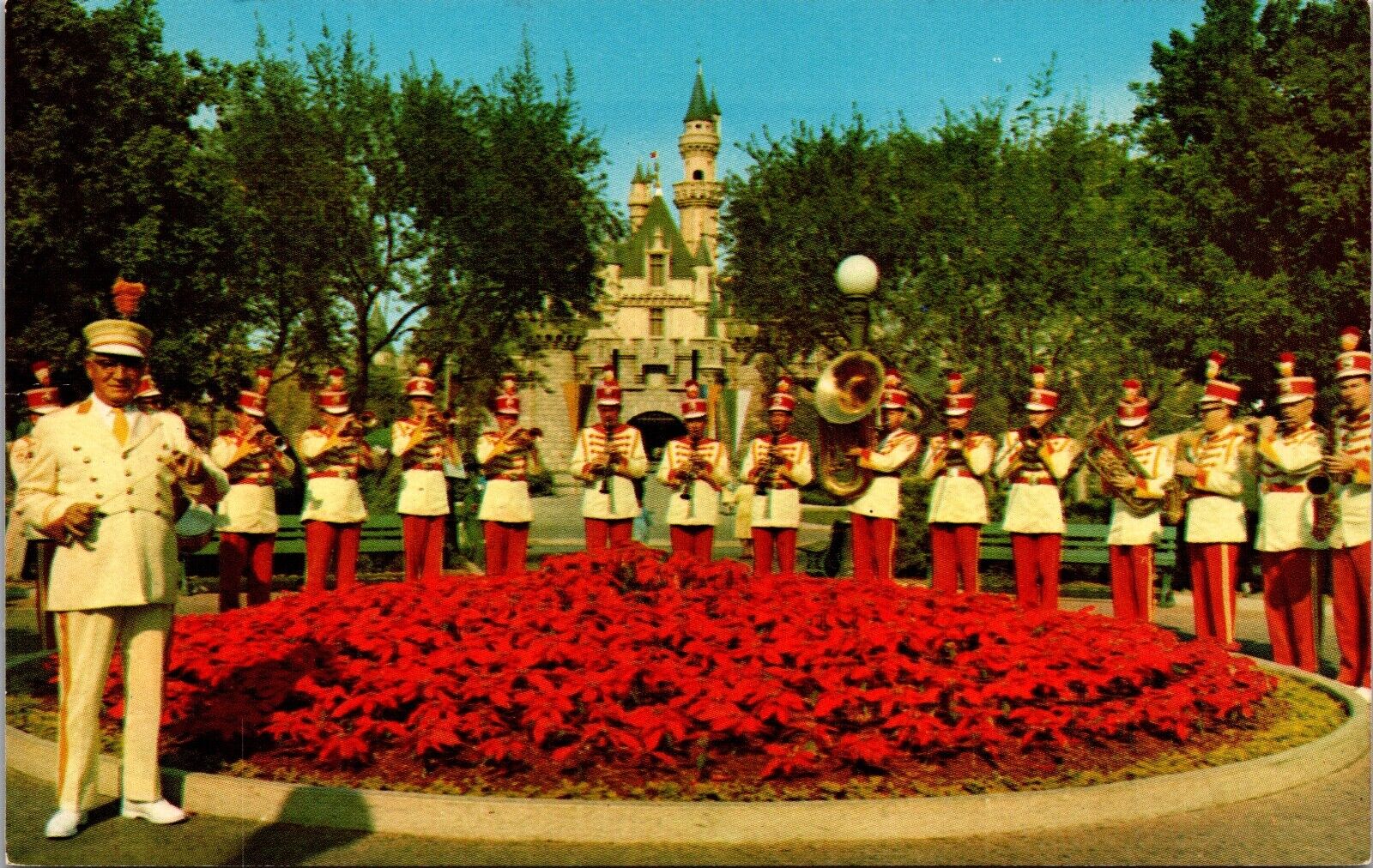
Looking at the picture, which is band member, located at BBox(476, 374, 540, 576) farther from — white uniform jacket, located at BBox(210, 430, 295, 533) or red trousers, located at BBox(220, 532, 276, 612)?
red trousers, located at BBox(220, 532, 276, 612)

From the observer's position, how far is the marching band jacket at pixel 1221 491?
37.0 ft

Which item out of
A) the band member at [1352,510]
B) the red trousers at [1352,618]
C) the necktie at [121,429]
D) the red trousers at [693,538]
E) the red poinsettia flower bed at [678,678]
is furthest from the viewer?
the red trousers at [693,538]

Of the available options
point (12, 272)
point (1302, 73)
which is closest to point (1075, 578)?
point (1302, 73)

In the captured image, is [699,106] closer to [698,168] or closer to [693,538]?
[698,168]

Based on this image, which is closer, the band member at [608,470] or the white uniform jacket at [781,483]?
the band member at [608,470]

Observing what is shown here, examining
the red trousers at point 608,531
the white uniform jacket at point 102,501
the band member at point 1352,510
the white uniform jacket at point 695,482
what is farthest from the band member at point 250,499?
the band member at point 1352,510

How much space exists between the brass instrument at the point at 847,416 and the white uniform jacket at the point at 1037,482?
1.36 m

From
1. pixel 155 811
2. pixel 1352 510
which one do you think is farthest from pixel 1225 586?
pixel 155 811

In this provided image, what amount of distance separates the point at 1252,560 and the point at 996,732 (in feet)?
39.9

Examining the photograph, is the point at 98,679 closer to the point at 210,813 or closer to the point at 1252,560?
the point at 210,813

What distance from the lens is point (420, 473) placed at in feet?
45.1

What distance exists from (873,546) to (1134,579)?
2.58 m

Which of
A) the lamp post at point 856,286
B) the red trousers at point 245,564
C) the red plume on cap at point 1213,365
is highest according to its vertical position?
the lamp post at point 856,286

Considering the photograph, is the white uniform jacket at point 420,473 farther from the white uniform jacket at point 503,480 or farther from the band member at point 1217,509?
the band member at point 1217,509
